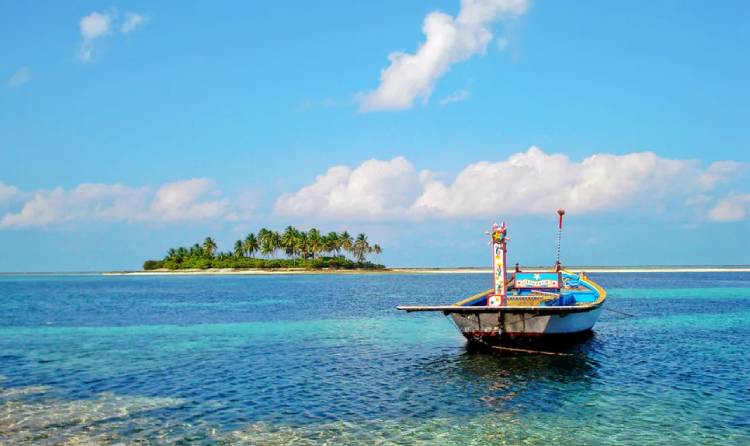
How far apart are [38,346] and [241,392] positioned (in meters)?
18.8

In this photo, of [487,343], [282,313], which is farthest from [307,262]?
[487,343]

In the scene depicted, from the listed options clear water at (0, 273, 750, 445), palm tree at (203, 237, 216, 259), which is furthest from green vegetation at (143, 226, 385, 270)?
clear water at (0, 273, 750, 445)

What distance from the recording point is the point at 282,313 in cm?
4975

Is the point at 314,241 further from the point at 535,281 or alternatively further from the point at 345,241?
the point at 535,281

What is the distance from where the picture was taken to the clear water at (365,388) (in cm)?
1466

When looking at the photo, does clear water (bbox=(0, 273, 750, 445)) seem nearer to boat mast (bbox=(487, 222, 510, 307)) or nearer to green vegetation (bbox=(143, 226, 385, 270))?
boat mast (bbox=(487, 222, 510, 307))

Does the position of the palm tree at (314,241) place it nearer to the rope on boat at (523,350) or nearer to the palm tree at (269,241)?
the palm tree at (269,241)

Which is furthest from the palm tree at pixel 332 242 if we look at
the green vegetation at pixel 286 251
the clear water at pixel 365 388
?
the clear water at pixel 365 388

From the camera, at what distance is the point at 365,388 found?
19750 millimetres

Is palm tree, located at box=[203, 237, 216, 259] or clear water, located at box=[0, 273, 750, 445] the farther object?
palm tree, located at box=[203, 237, 216, 259]

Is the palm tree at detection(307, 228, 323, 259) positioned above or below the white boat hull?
above

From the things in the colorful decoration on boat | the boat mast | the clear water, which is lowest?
the clear water

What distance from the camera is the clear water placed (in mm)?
14664

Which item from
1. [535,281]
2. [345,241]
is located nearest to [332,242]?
[345,241]
